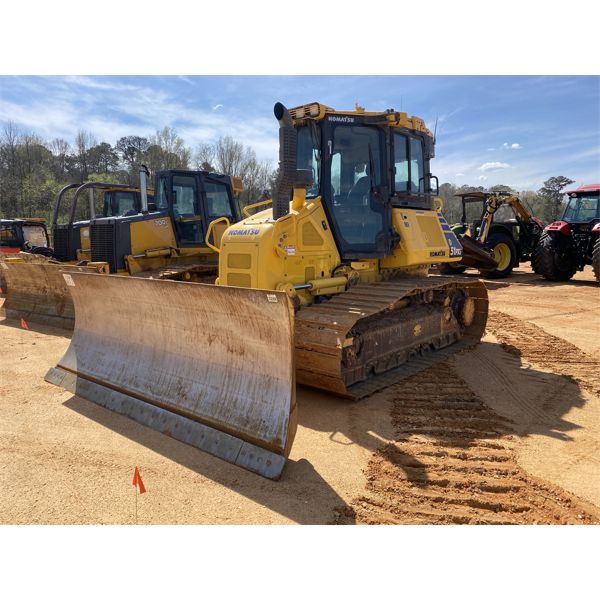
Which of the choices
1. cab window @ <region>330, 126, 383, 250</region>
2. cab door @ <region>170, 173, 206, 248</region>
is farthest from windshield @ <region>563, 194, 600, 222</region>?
cab door @ <region>170, 173, 206, 248</region>

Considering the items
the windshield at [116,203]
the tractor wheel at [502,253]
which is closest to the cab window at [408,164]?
the windshield at [116,203]

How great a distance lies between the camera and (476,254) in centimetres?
1412

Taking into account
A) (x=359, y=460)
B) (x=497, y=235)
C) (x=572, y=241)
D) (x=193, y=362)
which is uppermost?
(x=497, y=235)

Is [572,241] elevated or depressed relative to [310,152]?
depressed

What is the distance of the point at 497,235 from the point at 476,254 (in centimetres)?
147

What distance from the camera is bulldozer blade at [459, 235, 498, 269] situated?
46.0ft

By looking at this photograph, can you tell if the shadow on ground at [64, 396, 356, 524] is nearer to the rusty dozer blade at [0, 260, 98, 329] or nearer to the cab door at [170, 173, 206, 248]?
the rusty dozer blade at [0, 260, 98, 329]

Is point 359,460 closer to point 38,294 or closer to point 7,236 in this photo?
point 38,294

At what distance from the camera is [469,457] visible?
3506 mm

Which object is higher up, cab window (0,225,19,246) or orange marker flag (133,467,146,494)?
cab window (0,225,19,246)

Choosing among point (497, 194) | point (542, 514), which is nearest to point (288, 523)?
point (542, 514)

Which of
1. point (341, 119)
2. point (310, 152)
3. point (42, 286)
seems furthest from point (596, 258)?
point (42, 286)

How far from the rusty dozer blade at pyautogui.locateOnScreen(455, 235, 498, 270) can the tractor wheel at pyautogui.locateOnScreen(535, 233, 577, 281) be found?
49.2 inches

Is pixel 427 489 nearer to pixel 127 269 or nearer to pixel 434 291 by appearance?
pixel 434 291
